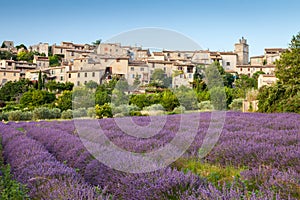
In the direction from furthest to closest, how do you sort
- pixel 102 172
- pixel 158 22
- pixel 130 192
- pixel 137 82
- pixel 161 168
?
1. pixel 137 82
2. pixel 158 22
3. pixel 102 172
4. pixel 161 168
5. pixel 130 192

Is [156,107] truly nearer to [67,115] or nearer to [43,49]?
[67,115]

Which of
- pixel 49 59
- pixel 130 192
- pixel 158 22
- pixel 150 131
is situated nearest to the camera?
pixel 130 192

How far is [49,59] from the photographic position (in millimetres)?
75438

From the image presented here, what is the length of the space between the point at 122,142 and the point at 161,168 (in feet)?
7.63

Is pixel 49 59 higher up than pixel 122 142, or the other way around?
pixel 49 59

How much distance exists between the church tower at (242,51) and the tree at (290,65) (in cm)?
6053

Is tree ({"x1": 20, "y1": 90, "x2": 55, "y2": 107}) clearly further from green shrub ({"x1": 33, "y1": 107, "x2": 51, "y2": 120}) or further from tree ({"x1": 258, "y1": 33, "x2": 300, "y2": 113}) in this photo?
tree ({"x1": 258, "y1": 33, "x2": 300, "y2": 113})

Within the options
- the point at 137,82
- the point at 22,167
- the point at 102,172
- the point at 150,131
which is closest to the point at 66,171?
the point at 102,172

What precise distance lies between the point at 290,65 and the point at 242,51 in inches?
2512

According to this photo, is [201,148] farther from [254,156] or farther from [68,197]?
[68,197]

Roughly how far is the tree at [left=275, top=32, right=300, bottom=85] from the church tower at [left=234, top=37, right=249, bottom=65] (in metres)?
60.5

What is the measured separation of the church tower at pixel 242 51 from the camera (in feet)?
262

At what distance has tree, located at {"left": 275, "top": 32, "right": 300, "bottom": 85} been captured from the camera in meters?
17.9

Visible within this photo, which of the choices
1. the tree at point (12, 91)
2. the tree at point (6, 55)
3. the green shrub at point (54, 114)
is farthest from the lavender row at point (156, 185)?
the tree at point (6, 55)
